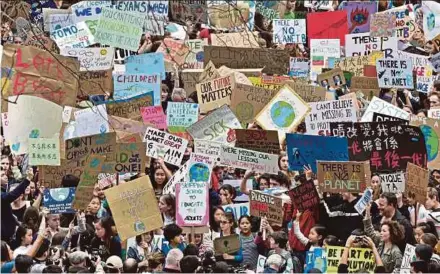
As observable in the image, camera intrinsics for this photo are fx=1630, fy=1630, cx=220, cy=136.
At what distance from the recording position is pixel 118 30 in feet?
65.9

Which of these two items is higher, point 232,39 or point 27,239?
point 232,39

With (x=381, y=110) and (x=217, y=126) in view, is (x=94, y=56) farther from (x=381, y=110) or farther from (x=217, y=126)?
(x=381, y=110)

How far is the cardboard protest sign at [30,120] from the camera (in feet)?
54.9

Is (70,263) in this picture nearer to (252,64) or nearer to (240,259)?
(240,259)

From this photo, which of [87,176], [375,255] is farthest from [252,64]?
[375,255]

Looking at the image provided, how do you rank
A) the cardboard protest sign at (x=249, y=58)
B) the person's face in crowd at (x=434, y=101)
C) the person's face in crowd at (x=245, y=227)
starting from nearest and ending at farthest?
the person's face in crowd at (x=245, y=227) < the person's face in crowd at (x=434, y=101) < the cardboard protest sign at (x=249, y=58)

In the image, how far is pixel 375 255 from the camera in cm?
1340

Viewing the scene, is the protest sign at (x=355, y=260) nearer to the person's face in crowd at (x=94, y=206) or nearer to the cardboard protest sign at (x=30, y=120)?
the person's face in crowd at (x=94, y=206)

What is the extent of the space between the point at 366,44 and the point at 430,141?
13.5ft

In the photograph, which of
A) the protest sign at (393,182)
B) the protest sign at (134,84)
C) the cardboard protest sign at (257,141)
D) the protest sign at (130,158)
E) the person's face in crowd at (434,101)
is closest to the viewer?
the protest sign at (393,182)

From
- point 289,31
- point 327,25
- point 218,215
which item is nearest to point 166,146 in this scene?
point 218,215

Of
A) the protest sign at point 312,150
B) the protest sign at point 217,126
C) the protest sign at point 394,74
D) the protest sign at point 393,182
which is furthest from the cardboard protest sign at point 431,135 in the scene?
the protest sign at point 394,74

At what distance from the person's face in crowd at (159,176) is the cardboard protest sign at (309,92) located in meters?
2.16

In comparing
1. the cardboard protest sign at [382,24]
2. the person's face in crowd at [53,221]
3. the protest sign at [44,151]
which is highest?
the cardboard protest sign at [382,24]
